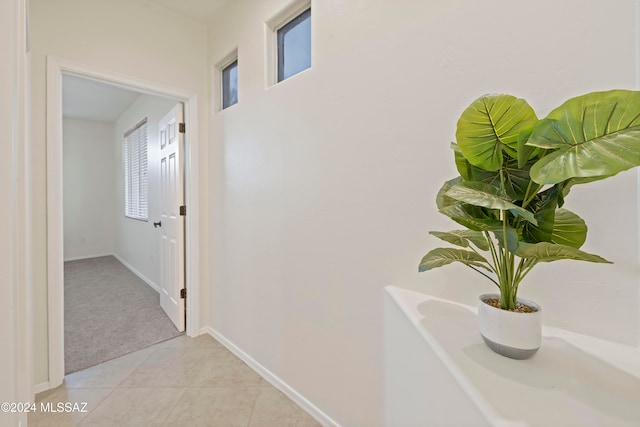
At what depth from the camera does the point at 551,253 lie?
1.66 feet

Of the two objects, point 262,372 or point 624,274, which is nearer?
point 624,274

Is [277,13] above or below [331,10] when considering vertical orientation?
above

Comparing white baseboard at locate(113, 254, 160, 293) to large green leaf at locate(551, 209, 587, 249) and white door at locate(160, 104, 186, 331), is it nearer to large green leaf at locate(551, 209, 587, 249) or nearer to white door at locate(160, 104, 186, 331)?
white door at locate(160, 104, 186, 331)

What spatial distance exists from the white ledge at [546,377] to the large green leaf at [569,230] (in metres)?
0.27

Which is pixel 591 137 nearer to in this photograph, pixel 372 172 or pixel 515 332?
pixel 515 332

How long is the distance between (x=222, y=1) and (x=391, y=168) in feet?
6.90

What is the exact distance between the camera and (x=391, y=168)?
3.85 feet

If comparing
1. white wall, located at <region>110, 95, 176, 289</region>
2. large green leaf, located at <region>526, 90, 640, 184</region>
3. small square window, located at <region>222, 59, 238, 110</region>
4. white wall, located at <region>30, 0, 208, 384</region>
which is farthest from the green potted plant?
white wall, located at <region>110, 95, 176, 289</region>

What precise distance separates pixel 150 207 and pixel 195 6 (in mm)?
2622

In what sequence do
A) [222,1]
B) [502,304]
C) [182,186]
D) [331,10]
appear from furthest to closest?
[182,186] → [222,1] → [331,10] → [502,304]

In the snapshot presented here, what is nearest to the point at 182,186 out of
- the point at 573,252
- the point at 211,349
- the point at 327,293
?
the point at 211,349

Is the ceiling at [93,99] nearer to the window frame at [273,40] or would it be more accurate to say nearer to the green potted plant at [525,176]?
the window frame at [273,40]

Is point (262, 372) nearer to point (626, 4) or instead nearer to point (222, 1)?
point (626, 4)

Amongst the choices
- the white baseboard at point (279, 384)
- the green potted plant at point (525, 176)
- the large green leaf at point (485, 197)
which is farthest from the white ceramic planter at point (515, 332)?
the white baseboard at point (279, 384)
